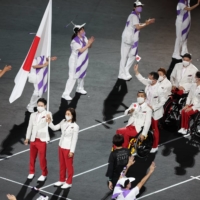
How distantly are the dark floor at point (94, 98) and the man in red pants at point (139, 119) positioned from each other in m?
0.71

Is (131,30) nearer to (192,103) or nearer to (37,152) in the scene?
(192,103)

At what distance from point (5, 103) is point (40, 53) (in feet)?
7.09

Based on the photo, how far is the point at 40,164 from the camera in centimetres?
1493

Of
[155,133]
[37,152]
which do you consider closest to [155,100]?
[155,133]

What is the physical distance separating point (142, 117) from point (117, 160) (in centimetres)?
190

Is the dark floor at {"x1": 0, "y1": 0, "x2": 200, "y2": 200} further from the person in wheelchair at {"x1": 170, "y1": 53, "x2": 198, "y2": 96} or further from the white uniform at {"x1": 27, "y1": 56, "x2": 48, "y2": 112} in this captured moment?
the person in wheelchair at {"x1": 170, "y1": 53, "x2": 198, "y2": 96}

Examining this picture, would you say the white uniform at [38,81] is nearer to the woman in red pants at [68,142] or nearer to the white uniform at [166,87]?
the white uniform at [166,87]

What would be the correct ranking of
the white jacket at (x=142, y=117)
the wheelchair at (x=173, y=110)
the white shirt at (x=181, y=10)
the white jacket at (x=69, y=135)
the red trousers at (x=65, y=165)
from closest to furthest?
the white jacket at (x=69, y=135) → the red trousers at (x=65, y=165) → the white jacket at (x=142, y=117) → the wheelchair at (x=173, y=110) → the white shirt at (x=181, y=10)

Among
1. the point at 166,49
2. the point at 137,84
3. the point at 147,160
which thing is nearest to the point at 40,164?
the point at 147,160

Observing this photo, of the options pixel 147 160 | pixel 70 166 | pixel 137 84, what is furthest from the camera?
pixel 137 84

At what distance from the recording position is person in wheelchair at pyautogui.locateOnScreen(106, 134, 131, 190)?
45.5ft

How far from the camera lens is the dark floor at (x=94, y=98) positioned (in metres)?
15.1

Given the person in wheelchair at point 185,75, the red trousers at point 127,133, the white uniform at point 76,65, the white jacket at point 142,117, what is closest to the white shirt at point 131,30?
the white uniform at point 76,65

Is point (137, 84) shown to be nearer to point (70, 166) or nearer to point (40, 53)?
point (40, 53)
